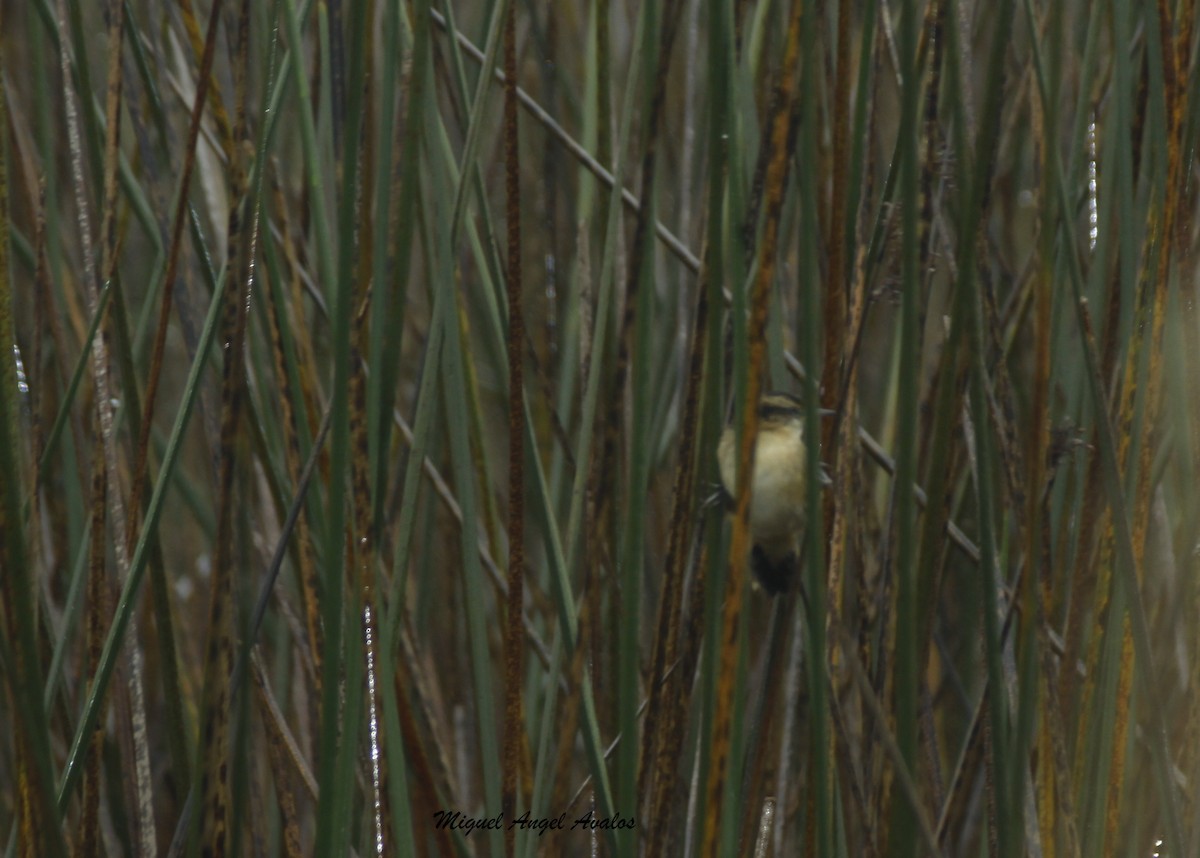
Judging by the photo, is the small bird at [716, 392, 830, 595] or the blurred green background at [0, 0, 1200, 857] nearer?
the blurred green background at [0, 0, 1200, 857]

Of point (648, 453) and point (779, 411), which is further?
point (779, 411)

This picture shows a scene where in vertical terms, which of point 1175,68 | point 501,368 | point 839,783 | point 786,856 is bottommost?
point 786,856

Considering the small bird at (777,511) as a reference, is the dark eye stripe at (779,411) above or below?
above

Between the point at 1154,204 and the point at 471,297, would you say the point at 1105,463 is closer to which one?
the point at 1154,204

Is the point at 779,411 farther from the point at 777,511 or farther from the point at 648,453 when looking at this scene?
A: the point at 648,453

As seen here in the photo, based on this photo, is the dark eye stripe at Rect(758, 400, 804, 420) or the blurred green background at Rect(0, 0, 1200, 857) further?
the dark eye stripe at Rect(758, 400, 804, 420)

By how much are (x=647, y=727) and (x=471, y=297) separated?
31.6 inches

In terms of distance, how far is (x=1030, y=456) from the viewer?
24.1 inches

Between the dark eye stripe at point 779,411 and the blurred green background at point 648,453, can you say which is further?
the dark eye stripe at point 779,411

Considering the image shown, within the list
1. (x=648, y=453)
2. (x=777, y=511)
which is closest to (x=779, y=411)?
(x=777, y=511)

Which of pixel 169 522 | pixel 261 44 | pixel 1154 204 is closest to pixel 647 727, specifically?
pixel 1154 204

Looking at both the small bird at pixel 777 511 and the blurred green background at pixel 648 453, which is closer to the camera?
the blurred green background at pixel 648 453

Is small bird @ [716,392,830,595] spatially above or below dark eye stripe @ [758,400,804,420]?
below

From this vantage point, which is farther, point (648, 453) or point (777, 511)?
point (777, 511)
